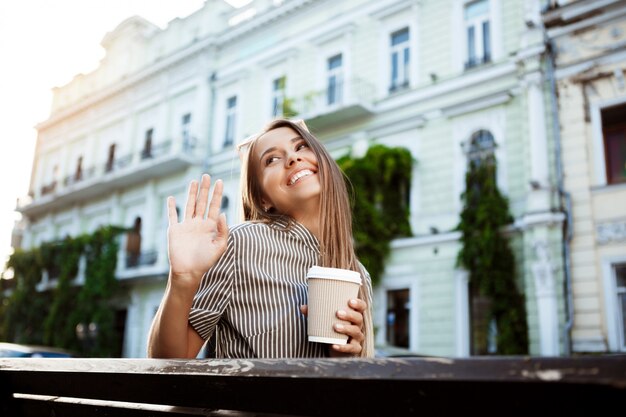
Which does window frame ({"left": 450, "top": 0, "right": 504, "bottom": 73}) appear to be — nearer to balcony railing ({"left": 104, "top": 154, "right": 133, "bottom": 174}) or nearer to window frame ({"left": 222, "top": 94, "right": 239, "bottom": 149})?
window frame ({"left": 222, "top": 94, "right": 239, "bottom": 149})

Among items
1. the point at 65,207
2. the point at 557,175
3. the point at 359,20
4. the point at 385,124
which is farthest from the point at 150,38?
the point at 557,175

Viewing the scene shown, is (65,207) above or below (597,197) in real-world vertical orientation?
above

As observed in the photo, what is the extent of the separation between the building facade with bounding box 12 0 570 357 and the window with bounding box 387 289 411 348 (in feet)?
0.10

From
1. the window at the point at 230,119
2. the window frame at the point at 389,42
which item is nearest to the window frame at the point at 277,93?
the window at the point at 230,119

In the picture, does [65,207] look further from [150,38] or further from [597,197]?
[597,197]

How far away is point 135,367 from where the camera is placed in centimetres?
105

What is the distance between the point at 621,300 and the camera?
34.0 feet

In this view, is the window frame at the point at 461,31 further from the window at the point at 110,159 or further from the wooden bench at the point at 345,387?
the window at the point at 110,159

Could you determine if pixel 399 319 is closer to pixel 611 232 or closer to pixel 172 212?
pixel 611 232

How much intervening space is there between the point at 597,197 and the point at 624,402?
11406 millimetres

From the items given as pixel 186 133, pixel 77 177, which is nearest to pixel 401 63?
pixel 186 133

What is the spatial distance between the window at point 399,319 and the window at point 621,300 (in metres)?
4.18

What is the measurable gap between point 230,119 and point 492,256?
10.4 metres

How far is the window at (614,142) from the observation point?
10977 millimetres
